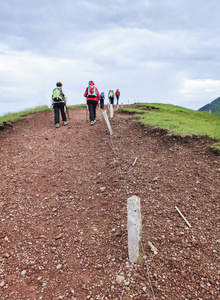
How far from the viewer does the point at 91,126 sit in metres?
13.1

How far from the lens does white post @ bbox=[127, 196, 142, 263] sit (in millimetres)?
3404

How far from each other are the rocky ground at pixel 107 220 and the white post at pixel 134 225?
0.26 meters

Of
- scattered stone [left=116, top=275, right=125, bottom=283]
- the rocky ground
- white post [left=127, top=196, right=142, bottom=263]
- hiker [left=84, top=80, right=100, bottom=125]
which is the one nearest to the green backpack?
hiker [left=84, top=80, right=100, bottom=125]

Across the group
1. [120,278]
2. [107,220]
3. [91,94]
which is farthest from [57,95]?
[120,278]

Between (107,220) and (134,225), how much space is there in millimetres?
1668

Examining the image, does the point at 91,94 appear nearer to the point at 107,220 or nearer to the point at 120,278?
the point at 107,220

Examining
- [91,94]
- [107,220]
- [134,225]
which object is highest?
[91,94]

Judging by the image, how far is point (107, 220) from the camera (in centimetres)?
503

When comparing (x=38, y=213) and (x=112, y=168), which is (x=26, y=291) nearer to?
(x=38, y=213)

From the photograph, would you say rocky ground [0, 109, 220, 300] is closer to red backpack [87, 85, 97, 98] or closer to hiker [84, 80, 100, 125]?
hiker [84, 80, 100, 125]

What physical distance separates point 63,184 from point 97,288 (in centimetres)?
377

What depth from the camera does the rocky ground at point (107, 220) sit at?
3.54 m

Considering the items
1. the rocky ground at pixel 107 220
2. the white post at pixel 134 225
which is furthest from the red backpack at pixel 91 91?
the white post at pixel 134 225

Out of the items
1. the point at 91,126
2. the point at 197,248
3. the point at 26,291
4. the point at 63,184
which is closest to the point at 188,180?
the point at 197,248
